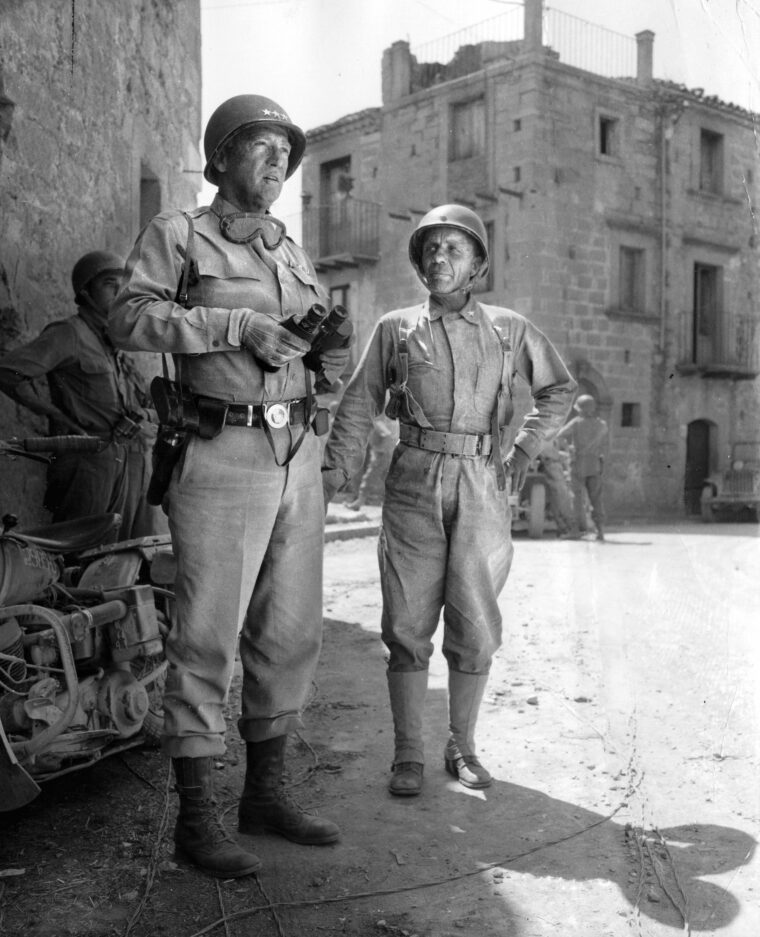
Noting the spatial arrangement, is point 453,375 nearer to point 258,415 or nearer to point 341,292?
point 258,415

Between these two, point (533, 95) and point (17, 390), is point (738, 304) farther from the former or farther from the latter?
point (17, 390)

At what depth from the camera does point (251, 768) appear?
335 cm

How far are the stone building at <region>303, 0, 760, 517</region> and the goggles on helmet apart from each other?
1743cm

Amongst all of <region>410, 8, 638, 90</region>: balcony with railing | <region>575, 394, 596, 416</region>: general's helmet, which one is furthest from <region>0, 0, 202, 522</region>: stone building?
<region>410, 8, 638, 90</region>: balcony with railing

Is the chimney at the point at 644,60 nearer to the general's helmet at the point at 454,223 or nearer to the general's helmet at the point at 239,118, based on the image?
the general's helmet at the point at 454,223

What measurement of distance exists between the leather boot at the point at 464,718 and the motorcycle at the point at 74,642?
111 centimetres

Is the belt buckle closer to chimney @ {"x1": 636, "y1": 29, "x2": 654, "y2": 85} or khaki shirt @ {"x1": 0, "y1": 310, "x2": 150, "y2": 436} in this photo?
khaki shirt @ {"x1": 0, "y1": 310, "x2": 150, "y2": 436}

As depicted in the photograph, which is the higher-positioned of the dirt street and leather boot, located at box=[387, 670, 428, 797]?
leather boot, located at box=[387, 670, 428, 797]

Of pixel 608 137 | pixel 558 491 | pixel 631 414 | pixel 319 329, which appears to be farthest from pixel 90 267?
pixel 631 414

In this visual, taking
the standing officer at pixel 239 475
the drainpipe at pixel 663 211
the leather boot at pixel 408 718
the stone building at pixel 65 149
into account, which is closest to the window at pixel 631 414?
the drainpipe at pixel 663 211

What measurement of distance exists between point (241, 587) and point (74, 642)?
0.72m

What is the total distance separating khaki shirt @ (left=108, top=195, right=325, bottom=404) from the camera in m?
3.02

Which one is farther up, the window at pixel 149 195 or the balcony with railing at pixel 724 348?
the balcony with railing at pixel 724 348

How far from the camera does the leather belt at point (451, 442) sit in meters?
3.86
